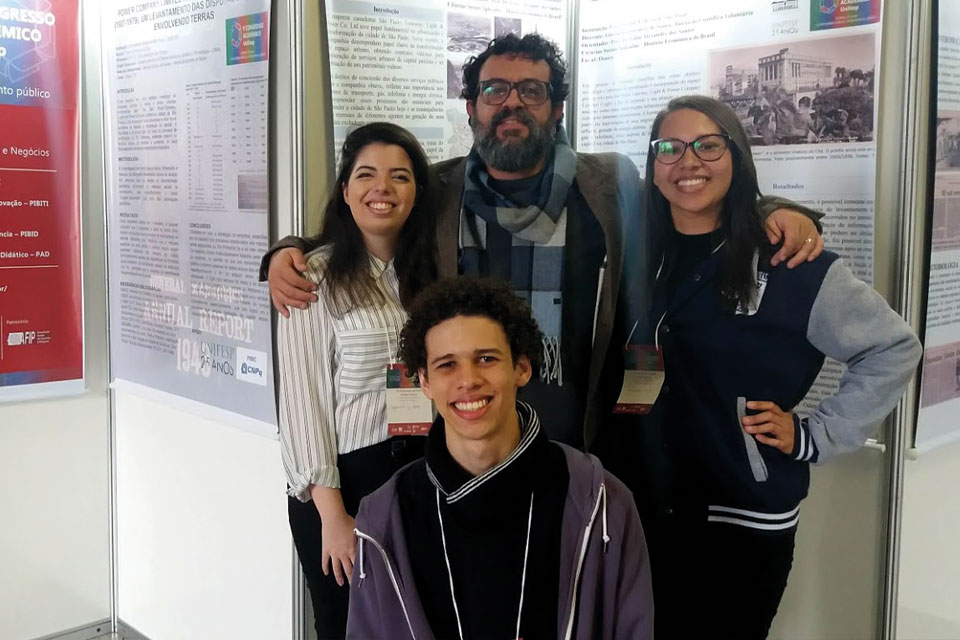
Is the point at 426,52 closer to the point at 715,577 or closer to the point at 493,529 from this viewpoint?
the point at 493,529

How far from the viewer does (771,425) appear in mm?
1705

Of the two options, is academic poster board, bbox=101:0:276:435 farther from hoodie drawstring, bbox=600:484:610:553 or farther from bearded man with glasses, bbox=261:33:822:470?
hoodie drawstring, bbox=600:484:610:553

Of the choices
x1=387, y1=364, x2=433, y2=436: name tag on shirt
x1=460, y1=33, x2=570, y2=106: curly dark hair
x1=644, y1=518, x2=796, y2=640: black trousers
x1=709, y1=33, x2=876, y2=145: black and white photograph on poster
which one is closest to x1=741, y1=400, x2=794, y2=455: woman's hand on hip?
x1=644, y1=518, x2=796, y2=640: black trousers

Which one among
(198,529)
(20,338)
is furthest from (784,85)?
(20,338)

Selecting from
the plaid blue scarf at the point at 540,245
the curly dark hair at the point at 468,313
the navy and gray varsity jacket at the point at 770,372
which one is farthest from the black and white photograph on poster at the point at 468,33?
the navy and gray varsity jacket at the point at 770,372

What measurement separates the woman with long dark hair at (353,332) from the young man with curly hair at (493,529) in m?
0.29

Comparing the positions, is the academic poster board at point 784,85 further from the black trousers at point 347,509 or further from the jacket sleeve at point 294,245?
the black trousers at point 347,509

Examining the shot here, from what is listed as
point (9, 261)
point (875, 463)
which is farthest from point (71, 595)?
point (875, 463)

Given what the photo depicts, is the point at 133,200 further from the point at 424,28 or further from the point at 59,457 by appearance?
the point at 424,28

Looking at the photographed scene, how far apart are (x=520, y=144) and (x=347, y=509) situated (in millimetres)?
887

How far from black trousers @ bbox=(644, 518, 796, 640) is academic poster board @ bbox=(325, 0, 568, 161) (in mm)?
940

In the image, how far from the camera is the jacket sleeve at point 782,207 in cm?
162

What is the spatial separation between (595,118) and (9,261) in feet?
6.67

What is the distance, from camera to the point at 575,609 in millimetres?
1576
